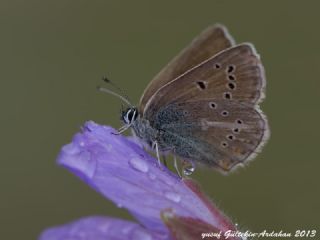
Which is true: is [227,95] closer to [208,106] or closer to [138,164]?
[208,106]

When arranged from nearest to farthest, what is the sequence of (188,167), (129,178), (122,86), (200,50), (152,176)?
(129,178) < (152,176) < (200,50) < (188,167) < (122,86)

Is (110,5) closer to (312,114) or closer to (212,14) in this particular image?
(212,14)

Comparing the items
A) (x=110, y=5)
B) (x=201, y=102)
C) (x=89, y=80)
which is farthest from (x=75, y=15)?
(x=201, y=102)

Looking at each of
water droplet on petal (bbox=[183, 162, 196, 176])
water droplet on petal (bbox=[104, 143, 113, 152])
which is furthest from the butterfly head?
water droplet on petal (bbox=[104, 143, 113, 152])

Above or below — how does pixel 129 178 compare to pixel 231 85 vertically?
above

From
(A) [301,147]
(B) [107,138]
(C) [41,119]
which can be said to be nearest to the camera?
(B) [107,138]

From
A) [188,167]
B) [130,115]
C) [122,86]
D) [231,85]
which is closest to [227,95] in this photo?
[231,85]

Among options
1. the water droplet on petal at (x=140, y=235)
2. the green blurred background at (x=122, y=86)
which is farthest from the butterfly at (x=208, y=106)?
the green blurred background at (x=122, y=86)

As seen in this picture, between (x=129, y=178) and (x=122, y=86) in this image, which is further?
(x=122, y=86)
